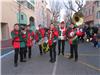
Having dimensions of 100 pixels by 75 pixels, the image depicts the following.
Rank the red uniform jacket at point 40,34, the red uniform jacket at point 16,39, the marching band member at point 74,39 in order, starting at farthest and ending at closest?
1. the red uniform jacket at point 40,34
2. the marching band member at point 74,39
3. the red uniform jacket at point 16,39

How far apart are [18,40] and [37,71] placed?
6.17ft

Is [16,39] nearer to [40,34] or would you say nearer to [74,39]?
[74,39]

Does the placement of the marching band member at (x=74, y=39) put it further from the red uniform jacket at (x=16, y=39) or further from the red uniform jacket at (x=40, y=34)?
the red uniform jacket at (x=16, y=39)

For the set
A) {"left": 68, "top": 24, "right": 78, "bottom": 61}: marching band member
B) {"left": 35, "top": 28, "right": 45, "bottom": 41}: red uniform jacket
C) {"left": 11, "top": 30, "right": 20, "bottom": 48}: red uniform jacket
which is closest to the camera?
{"left": 11, "top": 30, "right": 20, "bottom": 48}: red uniform jacket

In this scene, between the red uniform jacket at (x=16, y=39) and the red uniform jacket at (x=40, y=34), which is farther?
the red uniform jacket at (x=40, y=34)

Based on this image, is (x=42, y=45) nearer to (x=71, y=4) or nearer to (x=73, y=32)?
(x=73, y=32)

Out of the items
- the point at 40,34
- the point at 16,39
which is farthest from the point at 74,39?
the point at 16,39

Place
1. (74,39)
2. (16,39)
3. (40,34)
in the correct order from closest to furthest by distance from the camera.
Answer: (16,39)
(74,39)
(40,34)

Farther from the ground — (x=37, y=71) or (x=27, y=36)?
(x=27, y=36)

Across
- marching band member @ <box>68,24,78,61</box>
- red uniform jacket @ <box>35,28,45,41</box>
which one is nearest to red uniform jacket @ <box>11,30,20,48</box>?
marching band member @ <box>68,24,78,61</box>

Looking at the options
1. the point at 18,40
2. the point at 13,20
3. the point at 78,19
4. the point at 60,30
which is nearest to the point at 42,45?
the point at 60,30

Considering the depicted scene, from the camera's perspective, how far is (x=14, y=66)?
1171 centimetres

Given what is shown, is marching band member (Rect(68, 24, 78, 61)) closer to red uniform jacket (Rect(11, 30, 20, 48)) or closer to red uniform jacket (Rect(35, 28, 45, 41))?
red uniform jacket (Rect(35, 28, 45, 41))

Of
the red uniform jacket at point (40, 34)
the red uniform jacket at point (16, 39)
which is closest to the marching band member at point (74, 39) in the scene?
the red uniform jacket at point (40, 34)
